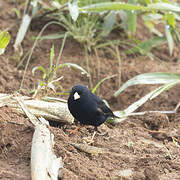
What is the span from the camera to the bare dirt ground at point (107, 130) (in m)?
2.69

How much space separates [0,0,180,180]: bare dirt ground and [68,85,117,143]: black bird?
0.17 meters

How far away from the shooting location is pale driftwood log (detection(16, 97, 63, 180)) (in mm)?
2400

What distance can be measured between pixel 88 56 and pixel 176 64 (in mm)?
1451

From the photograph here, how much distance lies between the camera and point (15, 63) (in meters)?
4.83

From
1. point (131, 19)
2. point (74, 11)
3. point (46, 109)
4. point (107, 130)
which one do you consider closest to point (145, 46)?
point (131, 19)

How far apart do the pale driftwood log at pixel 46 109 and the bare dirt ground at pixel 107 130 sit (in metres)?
0.09

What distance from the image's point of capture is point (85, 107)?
3.43m

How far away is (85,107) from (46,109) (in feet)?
1.27

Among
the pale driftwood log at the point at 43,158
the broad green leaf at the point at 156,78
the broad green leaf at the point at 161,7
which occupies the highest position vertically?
the broad green leaf at the point at 161,7

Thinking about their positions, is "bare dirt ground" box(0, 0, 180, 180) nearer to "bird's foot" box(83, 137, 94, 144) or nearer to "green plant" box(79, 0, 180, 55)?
"bird's foot" box(83, 137, 94, 144)

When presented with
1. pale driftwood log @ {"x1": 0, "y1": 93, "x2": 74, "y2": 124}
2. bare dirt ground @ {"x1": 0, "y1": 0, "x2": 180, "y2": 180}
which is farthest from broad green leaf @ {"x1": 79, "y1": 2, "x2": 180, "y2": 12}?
pale driftwood log @ {"x1": 0, "y1": 93, "x2": 74, "y2": 124}

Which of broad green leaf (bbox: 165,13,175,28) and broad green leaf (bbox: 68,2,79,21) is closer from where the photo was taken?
broad green leaf (bbox: 68,2,79,21)

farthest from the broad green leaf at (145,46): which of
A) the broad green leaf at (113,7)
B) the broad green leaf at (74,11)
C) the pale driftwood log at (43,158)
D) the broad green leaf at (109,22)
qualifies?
the pale driftwood log at (43,158)

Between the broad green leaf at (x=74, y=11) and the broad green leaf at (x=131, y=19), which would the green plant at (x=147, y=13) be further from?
the broad green leaf at (x=74, y=11)
